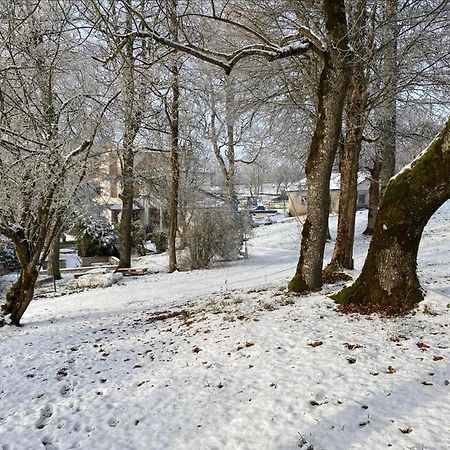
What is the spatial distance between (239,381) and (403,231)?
286 cm

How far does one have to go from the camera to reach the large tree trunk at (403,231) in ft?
16.7

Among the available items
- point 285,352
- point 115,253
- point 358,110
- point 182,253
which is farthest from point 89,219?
point 285,352

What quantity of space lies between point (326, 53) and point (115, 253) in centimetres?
1980

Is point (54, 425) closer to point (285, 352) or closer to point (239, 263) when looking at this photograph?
point (285, 352)

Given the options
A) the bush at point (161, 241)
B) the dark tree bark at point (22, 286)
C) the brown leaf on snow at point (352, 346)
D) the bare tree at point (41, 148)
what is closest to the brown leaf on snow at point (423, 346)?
the brown leaf on snow at point (352, 346)

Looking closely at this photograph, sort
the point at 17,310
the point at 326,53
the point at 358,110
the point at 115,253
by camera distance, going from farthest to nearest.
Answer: the point at 115,253
the point at 358,110
the point at 17,310
the point at 326,53

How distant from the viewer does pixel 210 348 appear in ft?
16.5

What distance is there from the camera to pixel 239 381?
396 centimetres

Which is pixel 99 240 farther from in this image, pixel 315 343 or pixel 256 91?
pixel 315 343

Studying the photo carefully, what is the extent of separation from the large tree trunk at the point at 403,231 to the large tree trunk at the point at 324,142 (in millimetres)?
1453

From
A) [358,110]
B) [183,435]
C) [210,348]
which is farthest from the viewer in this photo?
[358,110]

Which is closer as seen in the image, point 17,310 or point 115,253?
point 17,310

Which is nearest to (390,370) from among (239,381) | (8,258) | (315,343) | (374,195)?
(315,343)

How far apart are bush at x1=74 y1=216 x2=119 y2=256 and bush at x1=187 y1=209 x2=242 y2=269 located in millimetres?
8235
